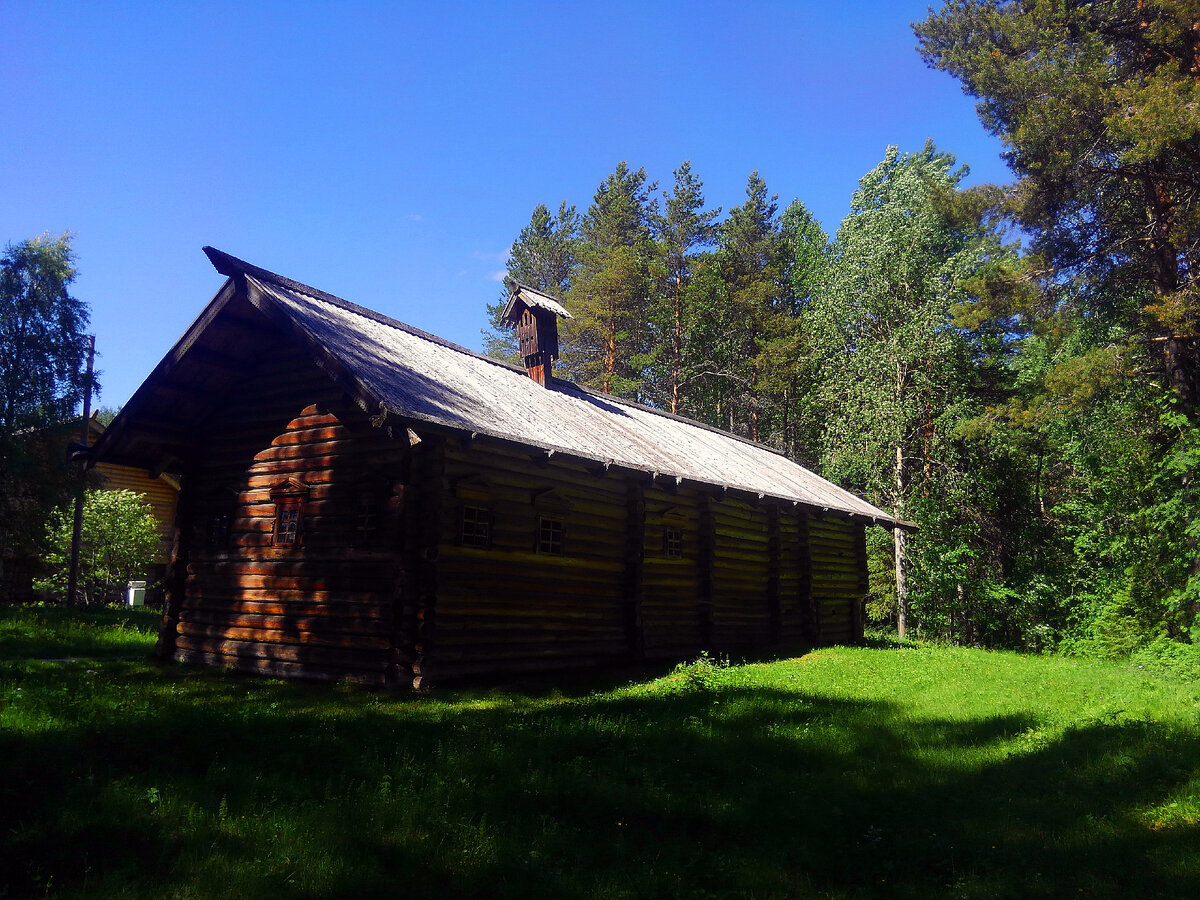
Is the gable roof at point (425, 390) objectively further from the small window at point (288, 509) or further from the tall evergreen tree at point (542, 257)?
the tall evergreen tree at point (542, 257)

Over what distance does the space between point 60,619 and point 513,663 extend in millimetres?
12691

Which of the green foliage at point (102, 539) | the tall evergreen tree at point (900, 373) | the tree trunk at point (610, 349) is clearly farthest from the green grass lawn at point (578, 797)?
the tree trunk at point (610, 349)

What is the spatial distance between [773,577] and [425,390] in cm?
1179

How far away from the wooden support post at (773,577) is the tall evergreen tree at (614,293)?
1818 centimetres

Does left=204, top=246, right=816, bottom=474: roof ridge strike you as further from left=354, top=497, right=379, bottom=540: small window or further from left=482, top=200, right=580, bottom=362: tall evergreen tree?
left=482, top=200, right=580, bottom=362: tall evergreen tree

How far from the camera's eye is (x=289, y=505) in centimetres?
1344

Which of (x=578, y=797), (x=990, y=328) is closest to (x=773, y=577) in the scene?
(x=578, y=797)

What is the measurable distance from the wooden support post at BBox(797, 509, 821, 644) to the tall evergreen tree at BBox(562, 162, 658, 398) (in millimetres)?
17102

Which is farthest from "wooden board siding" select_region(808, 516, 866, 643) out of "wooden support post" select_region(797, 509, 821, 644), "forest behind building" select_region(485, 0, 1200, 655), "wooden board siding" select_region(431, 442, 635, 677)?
"wooden board siding" select_region(431, 442, 635, 677)

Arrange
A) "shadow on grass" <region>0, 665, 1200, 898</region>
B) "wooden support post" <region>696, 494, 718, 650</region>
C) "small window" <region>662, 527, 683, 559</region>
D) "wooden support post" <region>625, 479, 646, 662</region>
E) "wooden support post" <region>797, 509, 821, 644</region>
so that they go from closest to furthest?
"shadow on grass" <region>0, 665, 1200, 898</region>, "wooden support post" <region>625, 479, 646, 662</region>, "small window" <region>662, 527, 683, 559</region>, "wooden support post" <region>696, 494, 718, 650</region>, "wooden support post" <region>797, 509, 821, 644</region>

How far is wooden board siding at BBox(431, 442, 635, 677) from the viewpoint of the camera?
1193cm

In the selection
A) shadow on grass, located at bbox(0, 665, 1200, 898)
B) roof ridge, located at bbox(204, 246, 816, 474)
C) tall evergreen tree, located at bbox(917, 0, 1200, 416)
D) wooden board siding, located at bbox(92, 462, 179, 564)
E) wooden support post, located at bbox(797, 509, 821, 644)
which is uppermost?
tall evergreen tree, located at bbox(917, 0, 1200, 416)

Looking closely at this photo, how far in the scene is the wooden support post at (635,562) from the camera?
15062 millimetres

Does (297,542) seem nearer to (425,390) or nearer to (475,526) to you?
(475,526)
